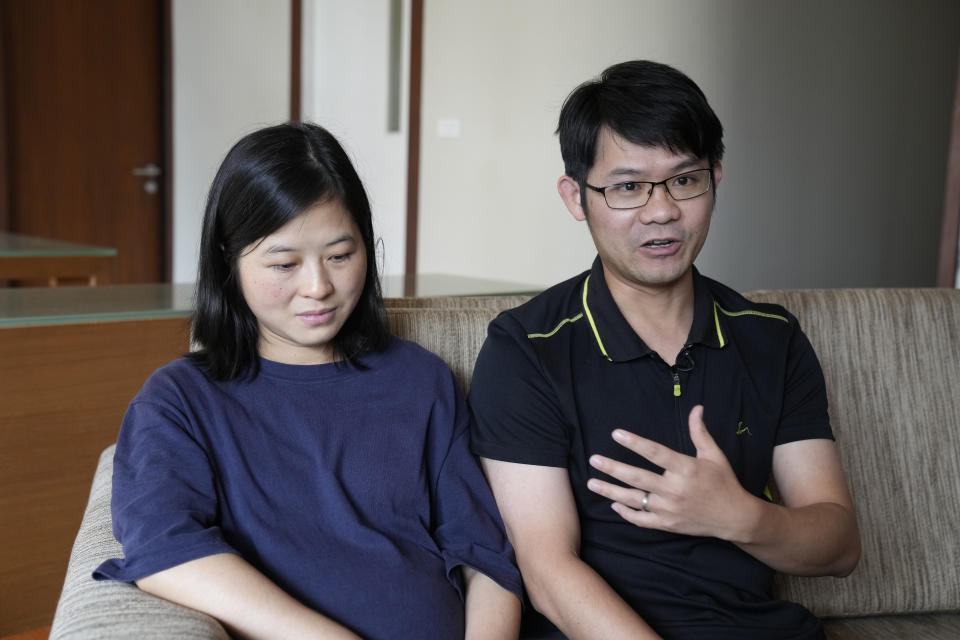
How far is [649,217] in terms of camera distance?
1.14 m

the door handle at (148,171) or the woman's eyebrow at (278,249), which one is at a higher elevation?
the door handle at (148,171)

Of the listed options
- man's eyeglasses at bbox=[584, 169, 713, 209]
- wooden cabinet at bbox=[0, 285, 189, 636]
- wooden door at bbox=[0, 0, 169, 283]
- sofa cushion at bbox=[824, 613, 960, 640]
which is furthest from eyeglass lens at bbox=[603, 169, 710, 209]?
wooden door at bbox=[0, 0, 169, 283]

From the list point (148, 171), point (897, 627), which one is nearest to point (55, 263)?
point (897, 627)

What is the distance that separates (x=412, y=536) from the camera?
1145 millimetres

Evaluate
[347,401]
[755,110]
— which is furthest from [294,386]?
[755,110]

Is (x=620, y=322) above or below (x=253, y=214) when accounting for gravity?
below

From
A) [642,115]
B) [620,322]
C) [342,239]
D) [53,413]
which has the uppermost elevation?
[642,115]

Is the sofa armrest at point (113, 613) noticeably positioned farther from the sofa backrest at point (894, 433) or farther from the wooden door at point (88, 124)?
the wooden door at point (88, 124)

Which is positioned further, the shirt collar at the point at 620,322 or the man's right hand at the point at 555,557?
the shirt collar at the point at 620,322

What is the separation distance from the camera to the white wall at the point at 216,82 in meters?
5.39

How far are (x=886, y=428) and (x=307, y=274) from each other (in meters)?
1.00

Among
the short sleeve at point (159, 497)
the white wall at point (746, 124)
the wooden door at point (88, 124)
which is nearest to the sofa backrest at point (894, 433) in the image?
the short sleeve at point (159, 497)

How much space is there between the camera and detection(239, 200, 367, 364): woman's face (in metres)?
1.09

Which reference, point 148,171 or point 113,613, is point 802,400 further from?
point 148,171
